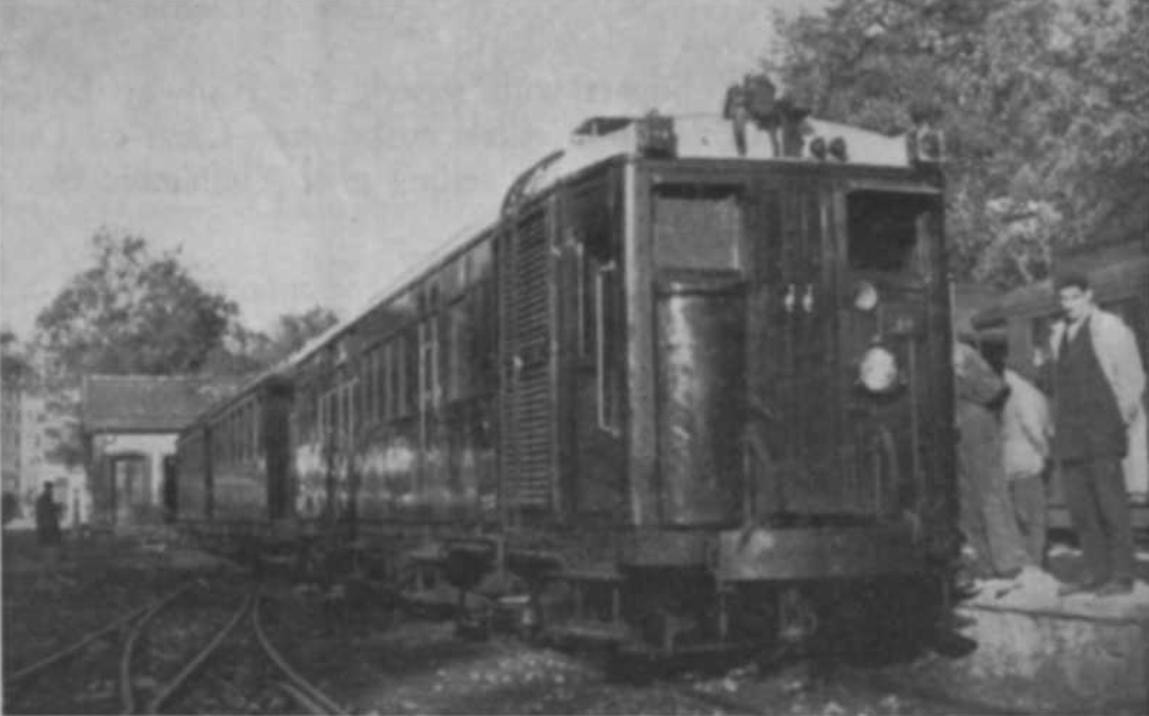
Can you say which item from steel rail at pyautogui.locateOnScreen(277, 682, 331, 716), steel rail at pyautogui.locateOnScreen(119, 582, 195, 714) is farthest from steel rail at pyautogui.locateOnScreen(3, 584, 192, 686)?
steel rail at pyautogui.locateOnScreen(277, 682, 331, 716)

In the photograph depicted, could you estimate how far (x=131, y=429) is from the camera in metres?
55.0

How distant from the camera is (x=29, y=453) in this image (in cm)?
8538

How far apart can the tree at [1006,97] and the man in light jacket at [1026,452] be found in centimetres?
424

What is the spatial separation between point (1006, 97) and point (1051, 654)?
13.8m

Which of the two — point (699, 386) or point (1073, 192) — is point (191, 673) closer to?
point (699, 386)

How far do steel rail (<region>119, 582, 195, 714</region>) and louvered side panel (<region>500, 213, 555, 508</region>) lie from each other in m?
2.25

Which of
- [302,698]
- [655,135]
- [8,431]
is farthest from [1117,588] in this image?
[8,431]

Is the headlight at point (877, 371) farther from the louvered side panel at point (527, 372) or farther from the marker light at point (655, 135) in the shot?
the louvered side panel at point (527, 372)

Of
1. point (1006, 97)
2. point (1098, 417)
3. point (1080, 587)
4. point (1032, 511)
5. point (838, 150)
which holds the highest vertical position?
point (1006, 97)

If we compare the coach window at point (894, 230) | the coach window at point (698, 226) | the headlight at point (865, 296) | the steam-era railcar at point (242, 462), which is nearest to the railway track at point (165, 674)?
the coach window at point (698, 226)

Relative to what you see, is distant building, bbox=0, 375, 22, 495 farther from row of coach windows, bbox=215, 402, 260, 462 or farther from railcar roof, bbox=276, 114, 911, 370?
railcar roof, bbox=276, 114, 911, 370

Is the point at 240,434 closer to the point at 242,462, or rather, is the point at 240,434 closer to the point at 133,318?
the point at 242,462

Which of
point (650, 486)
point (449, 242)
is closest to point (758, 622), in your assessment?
point (650, 486)

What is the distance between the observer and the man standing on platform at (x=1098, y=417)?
729cm
